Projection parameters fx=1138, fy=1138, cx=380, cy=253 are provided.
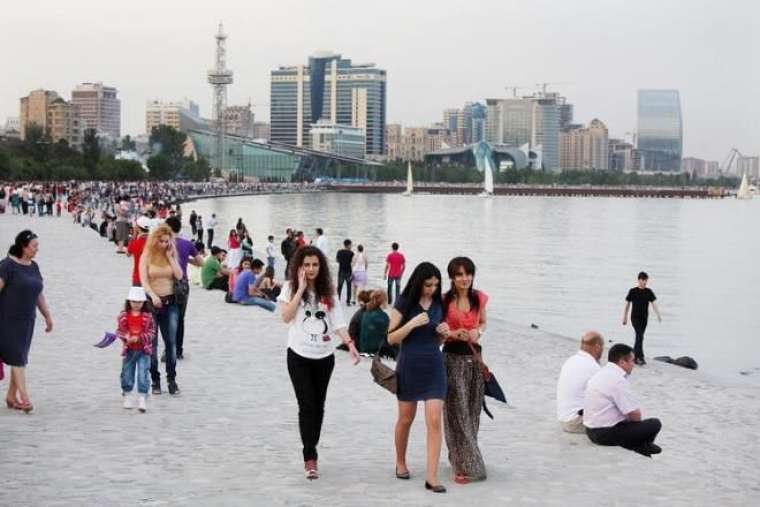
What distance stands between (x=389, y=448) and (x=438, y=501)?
4.81 ft

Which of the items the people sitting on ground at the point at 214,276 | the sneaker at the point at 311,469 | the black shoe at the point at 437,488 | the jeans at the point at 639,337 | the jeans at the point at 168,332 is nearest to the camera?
the black shoe at the point at 437,488

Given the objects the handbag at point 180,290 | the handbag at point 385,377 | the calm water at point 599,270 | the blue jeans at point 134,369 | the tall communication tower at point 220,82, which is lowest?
the calm water at point 599,270

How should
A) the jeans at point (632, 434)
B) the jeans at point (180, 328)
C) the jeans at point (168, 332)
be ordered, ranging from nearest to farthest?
the jeans at point (632, 434), the jeans at point (168, 332), the jeans at point (180, 328)

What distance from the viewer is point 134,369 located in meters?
8.83

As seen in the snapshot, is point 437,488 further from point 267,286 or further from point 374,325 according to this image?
point 267,286

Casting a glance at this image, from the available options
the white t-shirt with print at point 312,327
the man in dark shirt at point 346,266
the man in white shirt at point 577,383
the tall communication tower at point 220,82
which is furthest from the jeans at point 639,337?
the tall communication tower at point 220,82

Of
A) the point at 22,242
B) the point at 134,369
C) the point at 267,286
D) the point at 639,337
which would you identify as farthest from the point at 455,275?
the point at 267,286

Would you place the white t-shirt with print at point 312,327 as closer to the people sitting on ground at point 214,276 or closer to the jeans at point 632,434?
the jeans at point 632,434

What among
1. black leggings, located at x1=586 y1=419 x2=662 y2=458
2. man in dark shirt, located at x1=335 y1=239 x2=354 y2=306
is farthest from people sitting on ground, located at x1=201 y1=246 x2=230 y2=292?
black leggings, located at x1=586 y1=419 x2=662 y2=458

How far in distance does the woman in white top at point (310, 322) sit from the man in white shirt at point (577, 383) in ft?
8.64

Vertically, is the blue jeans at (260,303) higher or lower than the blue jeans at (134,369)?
lower

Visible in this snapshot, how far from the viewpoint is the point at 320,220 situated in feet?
241

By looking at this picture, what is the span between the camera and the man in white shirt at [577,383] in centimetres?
877

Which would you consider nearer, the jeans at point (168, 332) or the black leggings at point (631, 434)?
the black leggings at point (631, 434)
